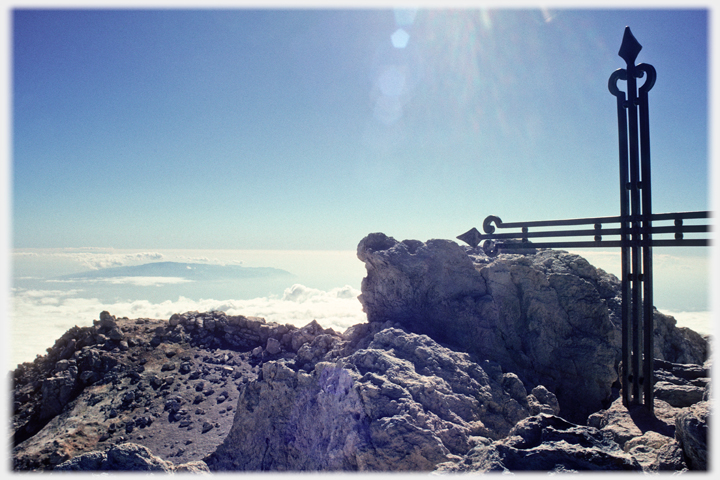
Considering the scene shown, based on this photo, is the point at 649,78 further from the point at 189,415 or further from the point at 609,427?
the point at 189,415

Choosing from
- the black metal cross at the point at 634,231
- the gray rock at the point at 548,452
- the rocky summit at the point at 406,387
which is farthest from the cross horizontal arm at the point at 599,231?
the gray rock at the point at 548,452

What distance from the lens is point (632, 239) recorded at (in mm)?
5148

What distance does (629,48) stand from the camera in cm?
530

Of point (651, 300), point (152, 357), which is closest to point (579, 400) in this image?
point (651, 300)

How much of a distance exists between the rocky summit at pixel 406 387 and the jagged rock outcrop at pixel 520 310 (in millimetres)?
36

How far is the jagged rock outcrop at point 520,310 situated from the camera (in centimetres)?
767

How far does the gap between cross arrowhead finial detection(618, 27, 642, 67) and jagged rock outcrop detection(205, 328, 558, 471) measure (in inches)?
213

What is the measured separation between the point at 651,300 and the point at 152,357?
55.1 feet

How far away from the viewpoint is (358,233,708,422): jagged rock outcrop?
25.2 ft

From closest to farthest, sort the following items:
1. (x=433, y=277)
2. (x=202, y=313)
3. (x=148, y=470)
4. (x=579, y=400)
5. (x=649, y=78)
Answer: (x=148, y=470), (x=649, y=78), (x=579, y=400), (x=433, y=277), (x=202, y=313)

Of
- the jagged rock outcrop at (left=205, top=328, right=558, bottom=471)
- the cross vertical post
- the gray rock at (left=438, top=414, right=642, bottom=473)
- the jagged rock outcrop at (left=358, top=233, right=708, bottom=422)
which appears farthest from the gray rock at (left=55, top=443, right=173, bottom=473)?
the cross vertical post

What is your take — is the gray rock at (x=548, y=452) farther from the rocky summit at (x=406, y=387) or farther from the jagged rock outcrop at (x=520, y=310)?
the jagged rock outcrop at (x=520, y=310)

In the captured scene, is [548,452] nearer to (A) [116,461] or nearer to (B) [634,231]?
(B) [634,231]

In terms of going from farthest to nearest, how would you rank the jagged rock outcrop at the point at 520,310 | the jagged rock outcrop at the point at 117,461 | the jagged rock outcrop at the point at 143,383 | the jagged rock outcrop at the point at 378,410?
the jagged rock outcrop at the point at 143,383
the jagged rock outcrop at the point at 520,310
the jagged rock outcrop at the point at 378,410
the jagged rock outcrop at the point at 117,461
